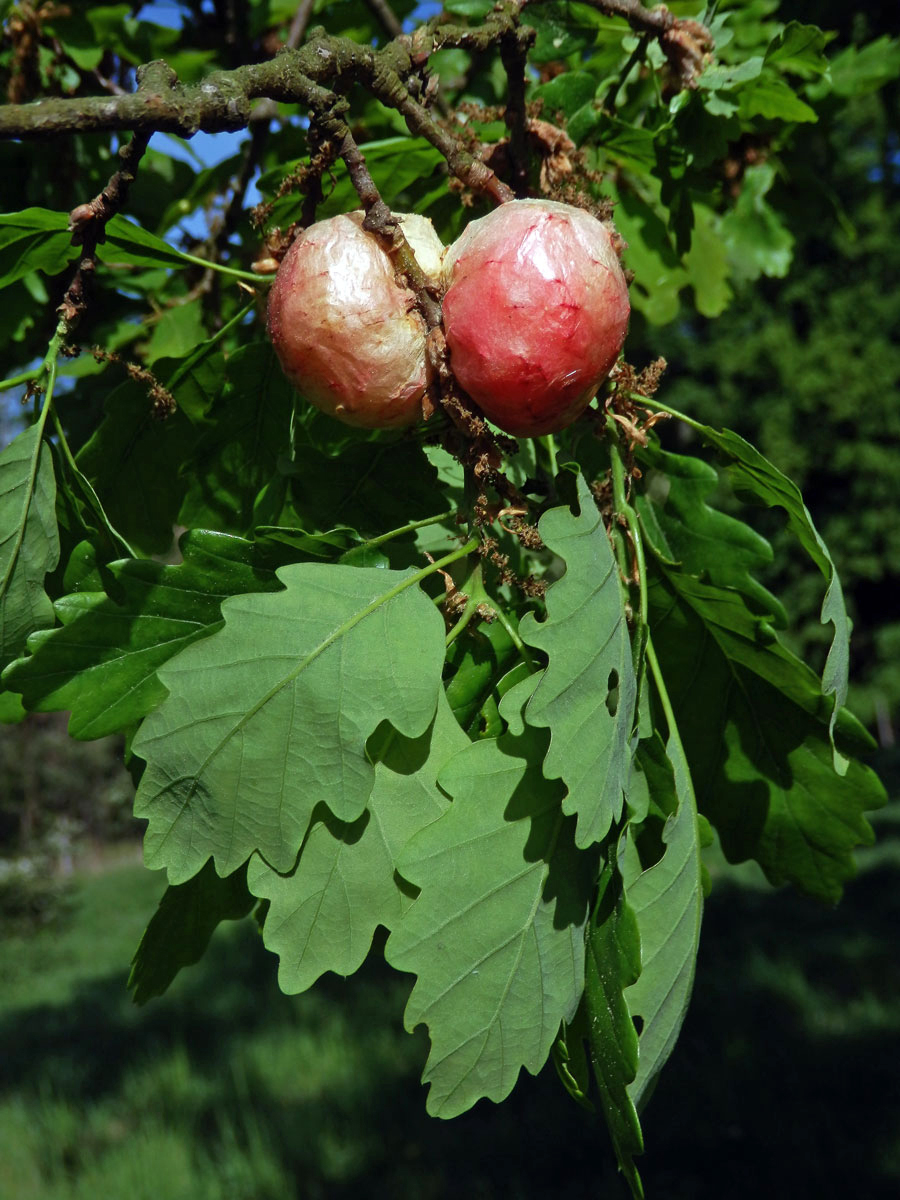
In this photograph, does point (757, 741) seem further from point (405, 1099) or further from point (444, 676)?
point (405, 1099)

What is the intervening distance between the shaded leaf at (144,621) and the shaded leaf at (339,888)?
0.68 ft

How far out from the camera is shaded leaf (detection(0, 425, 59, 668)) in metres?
1.08

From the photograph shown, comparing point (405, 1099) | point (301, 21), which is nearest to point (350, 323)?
point (301, 21)

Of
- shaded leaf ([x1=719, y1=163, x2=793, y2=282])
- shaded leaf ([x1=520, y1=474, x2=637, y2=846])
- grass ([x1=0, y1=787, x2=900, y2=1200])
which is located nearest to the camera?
shaded leaf ([x1=520, y1=474, x2=637, y2=846])

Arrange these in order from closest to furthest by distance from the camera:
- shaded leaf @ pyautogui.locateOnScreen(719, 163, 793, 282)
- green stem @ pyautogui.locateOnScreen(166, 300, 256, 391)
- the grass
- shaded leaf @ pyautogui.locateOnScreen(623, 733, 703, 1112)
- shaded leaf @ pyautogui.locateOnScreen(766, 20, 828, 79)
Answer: shaded leaf @ pyautogui.locateOnScreen(623, 733, 703, 1112), green stem @ pyautogui.locateOnScreen(166, 300, 256, 391), shaded leaf @ pyautogui.locateOnScreen(766, 20, 828, 79), shaded leaf @ pyautogui.locateOnScreen(719, 163, 793, 282), the grass

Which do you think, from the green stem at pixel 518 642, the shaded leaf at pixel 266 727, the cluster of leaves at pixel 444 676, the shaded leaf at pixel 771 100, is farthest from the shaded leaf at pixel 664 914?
the shaded leaf at pixel 771 100

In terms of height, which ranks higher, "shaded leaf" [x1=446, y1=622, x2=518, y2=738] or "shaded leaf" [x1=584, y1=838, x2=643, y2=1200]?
"shaded leaf" [x1=446, y1=622, x2=518, y2=738]

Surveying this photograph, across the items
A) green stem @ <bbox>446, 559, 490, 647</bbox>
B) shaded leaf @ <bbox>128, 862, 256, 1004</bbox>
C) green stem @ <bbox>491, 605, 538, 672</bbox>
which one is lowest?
shaded leaf @ <bbox>128, 862, 256, 1004</bbox>

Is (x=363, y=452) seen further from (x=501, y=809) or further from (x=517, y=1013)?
(x=517, y=1013)

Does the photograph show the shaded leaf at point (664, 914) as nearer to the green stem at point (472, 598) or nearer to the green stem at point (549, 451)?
the green stem at point (472, 598)

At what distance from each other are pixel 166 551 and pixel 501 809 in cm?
66

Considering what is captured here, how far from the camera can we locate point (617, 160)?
156 centimetres

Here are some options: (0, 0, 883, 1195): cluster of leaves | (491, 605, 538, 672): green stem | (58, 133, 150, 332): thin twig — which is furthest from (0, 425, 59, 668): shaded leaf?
(491, 605, 538, 672): green stem

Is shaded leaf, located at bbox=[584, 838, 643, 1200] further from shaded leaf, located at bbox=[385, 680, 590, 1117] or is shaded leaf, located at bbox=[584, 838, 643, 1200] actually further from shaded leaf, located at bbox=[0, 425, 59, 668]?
shaded leaf, located at bbox=[0, 425, 59, 668]
